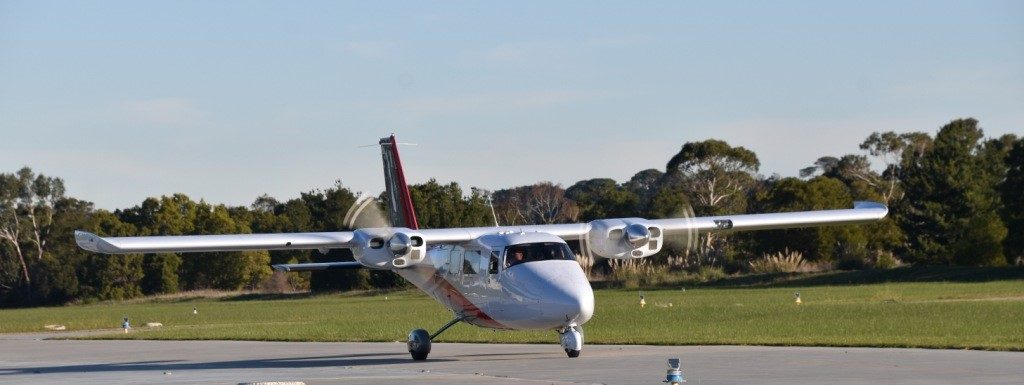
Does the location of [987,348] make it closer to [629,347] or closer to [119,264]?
[629,347]

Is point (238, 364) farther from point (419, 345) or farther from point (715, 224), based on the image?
point (715, 224)

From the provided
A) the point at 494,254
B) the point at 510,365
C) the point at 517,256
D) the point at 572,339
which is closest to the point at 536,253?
the point at 517,256

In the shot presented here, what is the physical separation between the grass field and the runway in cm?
209

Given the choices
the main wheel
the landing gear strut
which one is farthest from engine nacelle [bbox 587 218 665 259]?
the main wheel

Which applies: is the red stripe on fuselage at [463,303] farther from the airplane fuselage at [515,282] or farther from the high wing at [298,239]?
the high wing at [298,239]

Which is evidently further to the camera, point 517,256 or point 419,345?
point 419,345

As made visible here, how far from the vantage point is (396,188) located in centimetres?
3219

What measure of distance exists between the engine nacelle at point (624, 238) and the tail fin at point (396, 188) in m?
6.62

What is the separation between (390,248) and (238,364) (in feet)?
12.0

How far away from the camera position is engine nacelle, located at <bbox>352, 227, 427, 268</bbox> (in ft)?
79.8

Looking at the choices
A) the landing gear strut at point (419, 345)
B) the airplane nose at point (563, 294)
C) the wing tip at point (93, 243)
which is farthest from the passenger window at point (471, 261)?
the wing tip at point (93, 243)

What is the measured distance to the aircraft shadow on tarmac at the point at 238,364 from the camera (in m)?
24.6

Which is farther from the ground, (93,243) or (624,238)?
(93,243)

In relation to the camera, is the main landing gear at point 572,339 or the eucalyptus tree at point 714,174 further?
the eucalyptus tree at point 714,174
